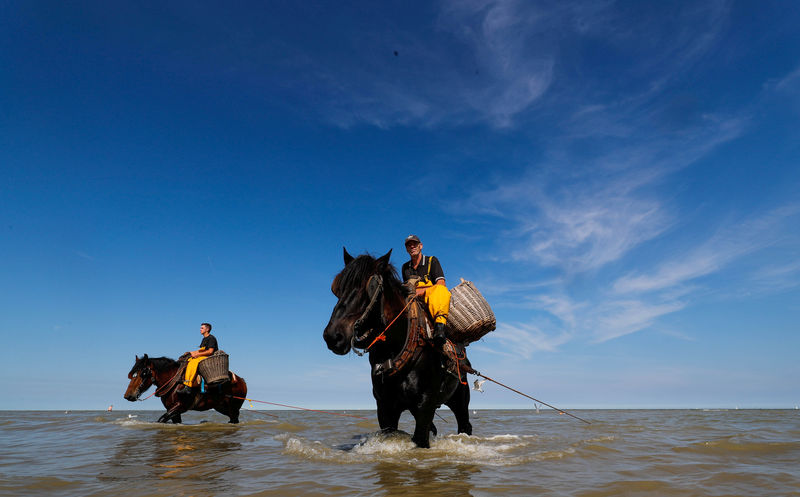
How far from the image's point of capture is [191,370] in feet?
41.5

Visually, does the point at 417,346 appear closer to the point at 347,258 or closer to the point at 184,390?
the point at 347,258

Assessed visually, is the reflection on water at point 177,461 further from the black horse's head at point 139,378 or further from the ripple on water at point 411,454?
the black horse's head at point 139,378

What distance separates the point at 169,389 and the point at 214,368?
1784mm

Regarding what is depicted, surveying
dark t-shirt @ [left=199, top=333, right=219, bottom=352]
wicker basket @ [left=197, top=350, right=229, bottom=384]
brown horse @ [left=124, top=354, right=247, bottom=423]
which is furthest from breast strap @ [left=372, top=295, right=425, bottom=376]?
brown horse @ [left=124, top=354, right=247, bottom=423]

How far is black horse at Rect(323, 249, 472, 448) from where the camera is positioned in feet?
16.4

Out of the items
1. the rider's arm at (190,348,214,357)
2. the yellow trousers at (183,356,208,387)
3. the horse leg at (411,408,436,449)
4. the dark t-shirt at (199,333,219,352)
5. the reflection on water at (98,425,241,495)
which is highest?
the dark t-shirt at (199,333,219,352)

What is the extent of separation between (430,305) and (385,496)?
9.33ft

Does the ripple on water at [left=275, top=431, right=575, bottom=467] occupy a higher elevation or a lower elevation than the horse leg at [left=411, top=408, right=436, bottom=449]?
lower

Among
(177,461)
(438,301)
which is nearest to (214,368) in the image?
(177,461)

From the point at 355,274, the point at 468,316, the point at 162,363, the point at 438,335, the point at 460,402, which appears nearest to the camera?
the point at 355,274

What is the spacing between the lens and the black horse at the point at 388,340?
5012mm

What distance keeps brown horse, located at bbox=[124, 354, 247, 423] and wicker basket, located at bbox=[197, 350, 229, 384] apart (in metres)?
0.43

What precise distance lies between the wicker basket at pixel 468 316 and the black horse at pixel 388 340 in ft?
1.76

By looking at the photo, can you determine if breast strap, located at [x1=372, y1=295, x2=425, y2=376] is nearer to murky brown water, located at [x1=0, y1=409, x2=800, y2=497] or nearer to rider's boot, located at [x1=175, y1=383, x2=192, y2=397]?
murky brown water, located at [x1=0, y1=409, x2=800, y2=497]
